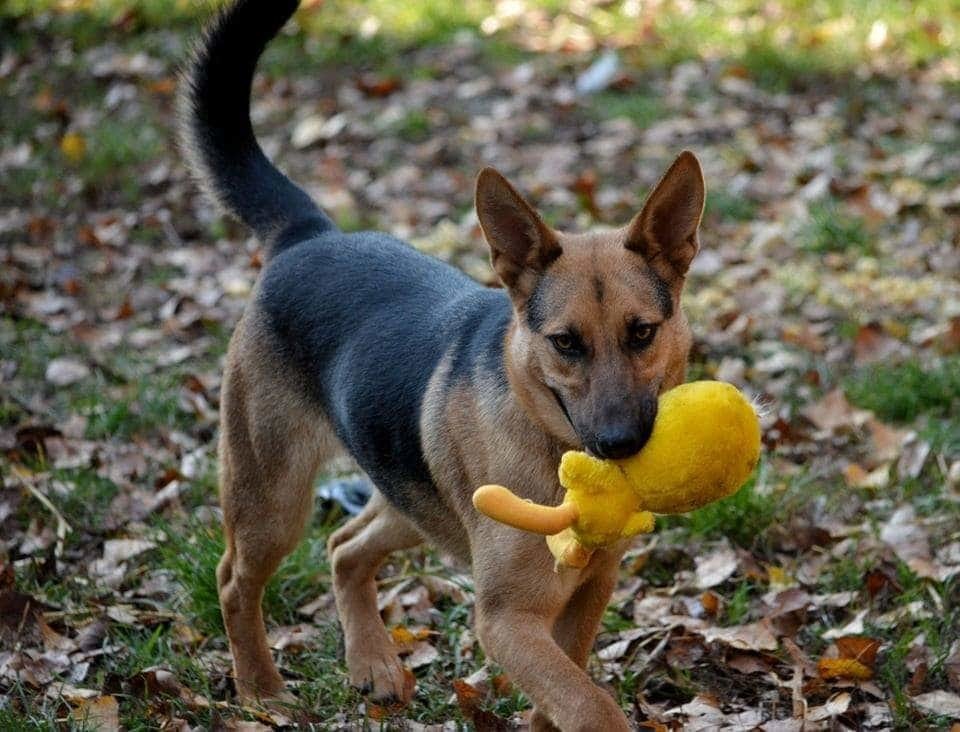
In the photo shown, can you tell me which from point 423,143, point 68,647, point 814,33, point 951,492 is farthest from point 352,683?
point 814,33

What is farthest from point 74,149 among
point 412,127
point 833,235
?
point 833,235

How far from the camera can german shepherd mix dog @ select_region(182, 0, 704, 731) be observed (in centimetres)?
344

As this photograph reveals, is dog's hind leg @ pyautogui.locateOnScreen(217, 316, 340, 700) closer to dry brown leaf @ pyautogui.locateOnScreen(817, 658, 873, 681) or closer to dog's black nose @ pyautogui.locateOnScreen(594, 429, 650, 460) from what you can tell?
dog's black nose @ pyautogui.locateOnScreen(594, 429, 650, 460)

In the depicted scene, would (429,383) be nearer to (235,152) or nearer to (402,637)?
(402,637)

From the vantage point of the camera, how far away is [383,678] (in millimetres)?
4223

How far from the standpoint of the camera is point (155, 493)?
215 inches

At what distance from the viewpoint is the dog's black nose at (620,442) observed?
316cm

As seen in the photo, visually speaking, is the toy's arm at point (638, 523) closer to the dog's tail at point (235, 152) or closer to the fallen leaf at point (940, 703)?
the fallen leaf at point (940, 703)

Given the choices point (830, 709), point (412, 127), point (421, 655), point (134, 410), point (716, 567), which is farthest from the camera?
point (412, 127)

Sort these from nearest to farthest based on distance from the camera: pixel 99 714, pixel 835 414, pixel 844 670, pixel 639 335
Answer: pixel 639 335 → pixel 99 714 → pixel 844 670 → pixel 835 414

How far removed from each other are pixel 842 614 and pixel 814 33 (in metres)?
6.27

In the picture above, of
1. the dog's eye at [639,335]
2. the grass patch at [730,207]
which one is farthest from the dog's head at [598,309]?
the grass patch at [730,207]

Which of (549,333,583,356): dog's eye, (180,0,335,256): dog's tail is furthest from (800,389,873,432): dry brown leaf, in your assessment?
(549,333,583,356): dog's eye

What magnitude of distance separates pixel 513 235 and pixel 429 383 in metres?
0.57
